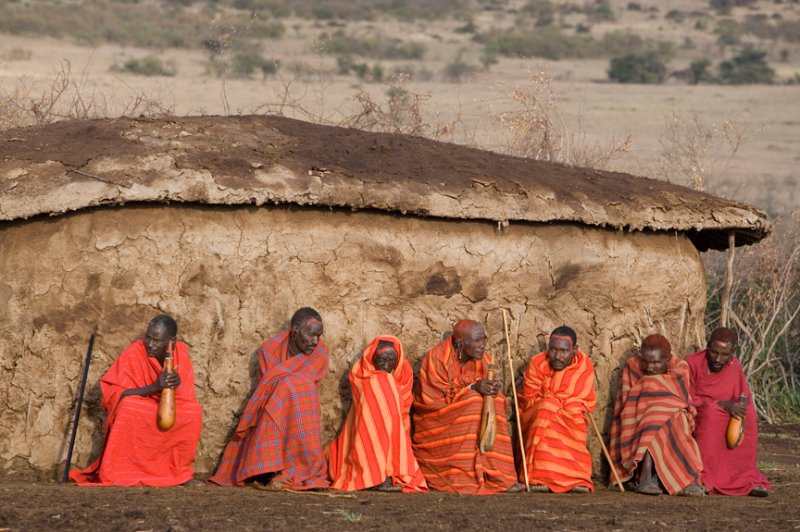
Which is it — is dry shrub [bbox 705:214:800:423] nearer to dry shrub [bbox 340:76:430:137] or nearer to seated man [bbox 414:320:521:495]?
dry shrub [bbox 340:76:430:137]

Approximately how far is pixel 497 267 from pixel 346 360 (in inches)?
44.8

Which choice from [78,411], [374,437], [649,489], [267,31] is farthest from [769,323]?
[267,31]

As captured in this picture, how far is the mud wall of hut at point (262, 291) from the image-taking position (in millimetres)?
7211

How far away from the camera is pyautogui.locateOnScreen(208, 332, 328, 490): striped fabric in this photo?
724 centimetres

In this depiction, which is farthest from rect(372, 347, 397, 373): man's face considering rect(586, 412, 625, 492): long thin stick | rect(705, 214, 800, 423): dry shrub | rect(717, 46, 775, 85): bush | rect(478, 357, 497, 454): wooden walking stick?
rect(717, 46, 775, 85): bush

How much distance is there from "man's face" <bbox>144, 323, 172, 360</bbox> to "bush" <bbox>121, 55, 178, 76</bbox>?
18.3m

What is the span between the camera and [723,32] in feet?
137

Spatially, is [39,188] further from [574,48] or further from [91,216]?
[574,48]

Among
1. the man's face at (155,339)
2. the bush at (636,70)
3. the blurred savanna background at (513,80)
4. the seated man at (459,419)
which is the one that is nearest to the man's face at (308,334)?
the man's face at (155,339)

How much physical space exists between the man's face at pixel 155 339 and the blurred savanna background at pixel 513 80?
4.38 m

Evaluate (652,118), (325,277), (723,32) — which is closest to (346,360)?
(325,277)

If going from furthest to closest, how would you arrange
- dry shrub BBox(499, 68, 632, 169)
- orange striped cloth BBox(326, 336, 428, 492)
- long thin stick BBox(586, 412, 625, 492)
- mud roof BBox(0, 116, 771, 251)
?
dry shrub BBox(499, 68, 632, 169)
long thin stick BBox(586, 412, 625, 492)
orange striped cloth BBox(326, 336, 428, 492)
mud roof BBox(0, 116, 771, 251)

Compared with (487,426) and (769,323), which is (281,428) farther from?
(769,323)

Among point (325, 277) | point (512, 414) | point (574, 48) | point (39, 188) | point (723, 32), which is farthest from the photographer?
point (723, 32)
